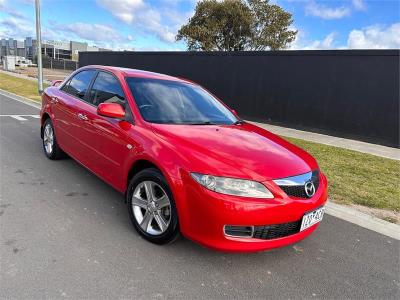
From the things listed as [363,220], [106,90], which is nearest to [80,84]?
[106,90]

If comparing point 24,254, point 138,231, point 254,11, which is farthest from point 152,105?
point 254,11

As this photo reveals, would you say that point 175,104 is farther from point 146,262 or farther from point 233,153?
point 146,262

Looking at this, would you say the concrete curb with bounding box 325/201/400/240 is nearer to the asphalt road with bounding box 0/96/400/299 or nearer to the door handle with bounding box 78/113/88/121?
the asphalt road with bounding box 0/96/400/299

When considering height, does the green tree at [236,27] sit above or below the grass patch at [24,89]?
above

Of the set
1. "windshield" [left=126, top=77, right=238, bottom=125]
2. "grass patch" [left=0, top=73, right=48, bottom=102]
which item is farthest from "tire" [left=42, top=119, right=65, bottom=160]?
"grass patch" [left=0, top=73, right=48, bottom=102]

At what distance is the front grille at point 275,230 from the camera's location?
9.77ft

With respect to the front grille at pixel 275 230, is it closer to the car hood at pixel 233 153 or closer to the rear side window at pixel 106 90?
the car hood at pixel 233 153

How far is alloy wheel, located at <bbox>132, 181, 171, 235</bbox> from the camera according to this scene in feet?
11.1

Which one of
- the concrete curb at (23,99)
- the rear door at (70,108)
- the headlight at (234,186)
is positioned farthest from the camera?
the concrete curb at (23,99)

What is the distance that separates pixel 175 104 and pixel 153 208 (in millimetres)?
→ 1340

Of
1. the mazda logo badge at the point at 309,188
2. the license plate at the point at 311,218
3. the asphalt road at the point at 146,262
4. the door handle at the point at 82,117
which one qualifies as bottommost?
the asphalt road at the point at 146,262

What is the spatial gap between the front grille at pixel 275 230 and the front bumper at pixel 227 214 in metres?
0.03

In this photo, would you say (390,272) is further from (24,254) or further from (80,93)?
(80,93)

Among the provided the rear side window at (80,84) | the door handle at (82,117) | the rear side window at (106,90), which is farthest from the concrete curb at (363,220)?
the rear side window at (80,84)
